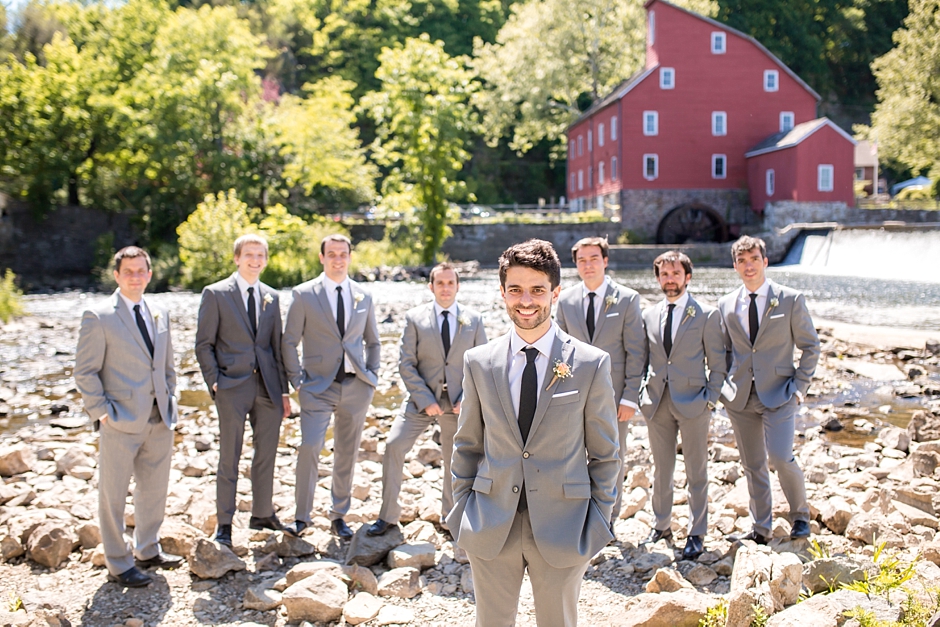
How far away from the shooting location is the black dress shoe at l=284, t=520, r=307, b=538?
5582mm

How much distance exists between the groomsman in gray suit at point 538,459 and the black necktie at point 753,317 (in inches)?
115

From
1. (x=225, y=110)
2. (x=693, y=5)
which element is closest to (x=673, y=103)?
(x=693, y=5)

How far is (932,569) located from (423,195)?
102 feet

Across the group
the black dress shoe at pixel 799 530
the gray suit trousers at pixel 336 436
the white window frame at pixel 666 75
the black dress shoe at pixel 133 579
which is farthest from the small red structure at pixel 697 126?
the black dress shoe at pixel 133 579

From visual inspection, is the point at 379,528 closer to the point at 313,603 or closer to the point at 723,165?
the point at 313,603

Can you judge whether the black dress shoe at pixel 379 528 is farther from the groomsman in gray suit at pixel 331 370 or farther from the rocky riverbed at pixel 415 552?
the groomsman in gray suit at pixel 331 370

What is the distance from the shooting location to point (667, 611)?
12.7 ft

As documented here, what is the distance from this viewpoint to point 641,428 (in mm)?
9672

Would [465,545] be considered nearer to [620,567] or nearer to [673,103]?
[620,567]

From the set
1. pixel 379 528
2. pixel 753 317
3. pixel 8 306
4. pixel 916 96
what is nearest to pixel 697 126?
pixel 916 96

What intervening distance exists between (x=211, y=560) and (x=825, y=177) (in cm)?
4178

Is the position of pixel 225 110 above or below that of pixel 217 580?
above

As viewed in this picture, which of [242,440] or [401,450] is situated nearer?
[401,450]

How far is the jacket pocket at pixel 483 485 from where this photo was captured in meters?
Result: 2.92
